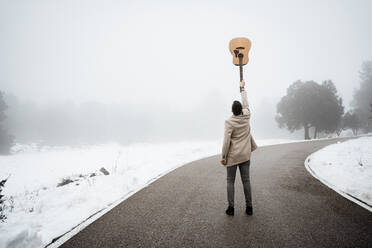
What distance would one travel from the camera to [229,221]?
3.09 meters

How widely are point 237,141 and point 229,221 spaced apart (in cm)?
152

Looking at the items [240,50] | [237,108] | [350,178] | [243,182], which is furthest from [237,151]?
[350,178]

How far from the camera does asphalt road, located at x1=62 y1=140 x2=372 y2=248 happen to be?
8.22 feet

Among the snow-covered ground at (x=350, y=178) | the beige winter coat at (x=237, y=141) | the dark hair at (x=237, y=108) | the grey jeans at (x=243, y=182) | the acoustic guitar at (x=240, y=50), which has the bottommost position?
A: the snow-covered ground at (x=350, y=178)

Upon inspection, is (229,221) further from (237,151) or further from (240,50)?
(240,50)

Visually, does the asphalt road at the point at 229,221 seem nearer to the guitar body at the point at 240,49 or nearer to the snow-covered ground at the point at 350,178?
the snow-covered ground at the point at 350,178

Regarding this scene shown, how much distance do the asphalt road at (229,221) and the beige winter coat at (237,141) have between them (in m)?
1.14

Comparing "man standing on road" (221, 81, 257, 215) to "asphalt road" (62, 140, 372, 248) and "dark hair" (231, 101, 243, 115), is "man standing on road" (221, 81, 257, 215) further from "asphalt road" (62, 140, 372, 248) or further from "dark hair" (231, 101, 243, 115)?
"asphalt road" (62, 140, 372, 248)

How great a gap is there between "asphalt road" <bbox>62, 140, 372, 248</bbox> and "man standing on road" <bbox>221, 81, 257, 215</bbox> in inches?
15.5

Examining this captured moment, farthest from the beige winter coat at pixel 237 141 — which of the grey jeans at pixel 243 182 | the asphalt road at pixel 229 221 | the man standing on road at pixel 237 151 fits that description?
the asphalt road at pixel 229 221

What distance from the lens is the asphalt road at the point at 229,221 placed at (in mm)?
2506

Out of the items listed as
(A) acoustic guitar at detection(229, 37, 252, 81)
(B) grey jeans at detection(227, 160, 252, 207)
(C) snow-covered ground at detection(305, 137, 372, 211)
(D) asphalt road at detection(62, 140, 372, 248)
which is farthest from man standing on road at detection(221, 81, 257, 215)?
(C) snow-covered ground at detection(305, 137, 372, 211)

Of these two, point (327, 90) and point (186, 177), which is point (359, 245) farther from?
point (327, 90)

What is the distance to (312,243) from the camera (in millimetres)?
2422
